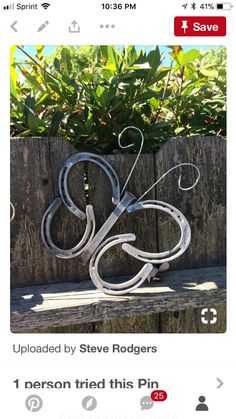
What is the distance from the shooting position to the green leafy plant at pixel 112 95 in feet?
3.28

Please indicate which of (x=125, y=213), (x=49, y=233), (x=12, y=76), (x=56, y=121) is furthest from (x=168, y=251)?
(x=12, y=76)

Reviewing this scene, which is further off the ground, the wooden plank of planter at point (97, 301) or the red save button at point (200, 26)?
the red save button at point (200, 26)

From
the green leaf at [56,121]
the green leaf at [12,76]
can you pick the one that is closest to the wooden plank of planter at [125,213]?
the green leaf at [56,121]

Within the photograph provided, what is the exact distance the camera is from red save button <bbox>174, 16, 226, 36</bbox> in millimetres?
918

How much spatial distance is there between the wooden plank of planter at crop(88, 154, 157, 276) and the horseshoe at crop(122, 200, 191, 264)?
3 centimetres

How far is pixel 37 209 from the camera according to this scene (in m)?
1.00

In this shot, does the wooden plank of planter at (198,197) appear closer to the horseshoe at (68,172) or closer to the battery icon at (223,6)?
the horseshoe at (68,172)

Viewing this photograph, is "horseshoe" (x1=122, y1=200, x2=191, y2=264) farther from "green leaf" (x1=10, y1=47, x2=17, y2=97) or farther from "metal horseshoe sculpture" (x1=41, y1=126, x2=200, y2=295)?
"green leaf" (x1=10, y1=47, x2=17, y2=97)

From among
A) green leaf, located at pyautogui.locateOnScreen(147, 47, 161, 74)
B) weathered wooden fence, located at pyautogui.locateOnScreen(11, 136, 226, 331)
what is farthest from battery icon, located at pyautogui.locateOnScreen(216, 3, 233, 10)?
weathered wooden fence, located at pyautogui.locateOnScreen(11, 136, 226, 331)
